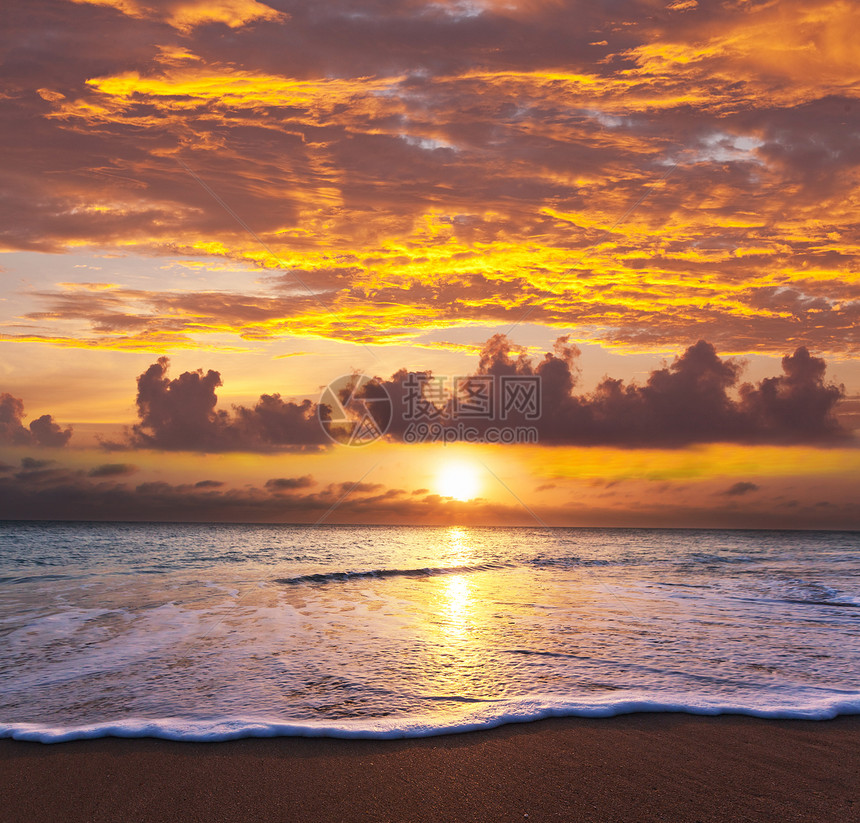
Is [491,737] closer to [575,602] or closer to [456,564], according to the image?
[575,602]

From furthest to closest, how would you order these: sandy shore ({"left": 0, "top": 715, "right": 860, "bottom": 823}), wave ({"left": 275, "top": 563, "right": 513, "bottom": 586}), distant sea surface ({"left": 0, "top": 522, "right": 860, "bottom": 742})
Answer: wave ({"left": 275, "top": 563, "right": 513, "bottom": 586}), distant sea surface ({"left": 0, "top": 522, "right": 860, "bottom": 742}), sandy shore ({"left": 0, "top": 715, "right": 860, "bottom": 823})

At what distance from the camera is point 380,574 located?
2247 cm

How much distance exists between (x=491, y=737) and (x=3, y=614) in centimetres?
1257

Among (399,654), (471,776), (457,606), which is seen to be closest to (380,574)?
(457,606)

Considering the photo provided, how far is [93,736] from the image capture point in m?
6.00

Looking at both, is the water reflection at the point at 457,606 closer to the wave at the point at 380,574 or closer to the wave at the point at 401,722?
the wave at the point at 380,574

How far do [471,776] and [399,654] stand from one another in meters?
4.32

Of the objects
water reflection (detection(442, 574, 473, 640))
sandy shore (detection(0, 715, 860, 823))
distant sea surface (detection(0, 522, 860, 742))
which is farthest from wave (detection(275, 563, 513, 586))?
sandy shore (detection(0, 715, 860, 823))

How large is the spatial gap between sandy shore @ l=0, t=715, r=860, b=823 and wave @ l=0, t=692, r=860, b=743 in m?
0.15

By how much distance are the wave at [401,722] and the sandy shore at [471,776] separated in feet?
0.49

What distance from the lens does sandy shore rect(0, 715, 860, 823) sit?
4551 mm

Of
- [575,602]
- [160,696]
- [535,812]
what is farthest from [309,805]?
[575,602]

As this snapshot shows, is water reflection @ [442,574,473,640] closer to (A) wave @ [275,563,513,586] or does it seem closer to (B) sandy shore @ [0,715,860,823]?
(A) wave @ [275,563,513,586]

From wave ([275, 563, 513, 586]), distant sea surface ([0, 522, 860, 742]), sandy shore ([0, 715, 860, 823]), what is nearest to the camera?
sandy shore ([0, 715, 860, 823])
